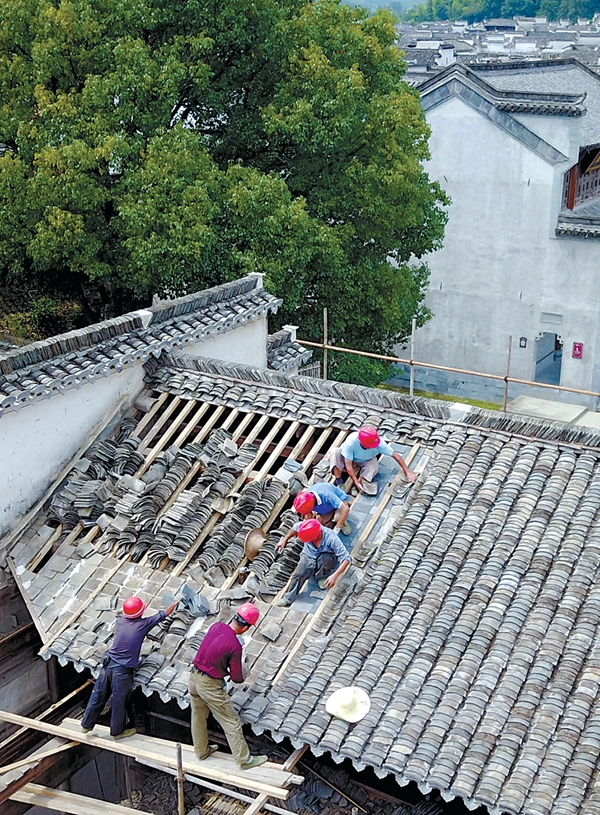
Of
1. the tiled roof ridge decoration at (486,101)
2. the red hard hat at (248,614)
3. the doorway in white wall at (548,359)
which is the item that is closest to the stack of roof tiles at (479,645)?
the red hard hat at (248,614)

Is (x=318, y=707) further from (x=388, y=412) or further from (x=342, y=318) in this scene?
(x=342, y=318)

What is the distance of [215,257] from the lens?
795 inches

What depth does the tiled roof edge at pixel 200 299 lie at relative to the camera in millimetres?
15484

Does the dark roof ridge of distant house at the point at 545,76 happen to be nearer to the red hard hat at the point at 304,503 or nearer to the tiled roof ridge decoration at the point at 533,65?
the tiled roof ridge decoration at the point at 533,65

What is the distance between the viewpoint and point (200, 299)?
1622cm

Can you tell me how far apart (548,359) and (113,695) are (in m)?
25.5

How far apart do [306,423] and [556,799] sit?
632 centimetres

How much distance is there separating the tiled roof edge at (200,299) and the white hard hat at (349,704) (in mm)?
7592

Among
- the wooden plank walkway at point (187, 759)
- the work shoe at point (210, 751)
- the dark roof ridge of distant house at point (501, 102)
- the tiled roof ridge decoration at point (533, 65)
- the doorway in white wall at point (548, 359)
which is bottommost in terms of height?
the doorway in white wall at point (548, 359)

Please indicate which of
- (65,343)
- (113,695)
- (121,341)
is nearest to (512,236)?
(121,341)

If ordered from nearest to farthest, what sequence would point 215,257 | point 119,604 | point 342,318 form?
point 119,604 < point 215,257 < point 342,318

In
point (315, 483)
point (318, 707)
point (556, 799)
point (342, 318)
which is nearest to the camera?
point (556, 799)

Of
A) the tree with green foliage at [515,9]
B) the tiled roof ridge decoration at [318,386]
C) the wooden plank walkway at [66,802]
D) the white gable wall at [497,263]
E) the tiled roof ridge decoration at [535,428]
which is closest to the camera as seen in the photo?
the wooden plank walkway at [66,802]

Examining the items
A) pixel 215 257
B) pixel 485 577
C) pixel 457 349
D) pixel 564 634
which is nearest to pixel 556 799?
pixel 564 634
